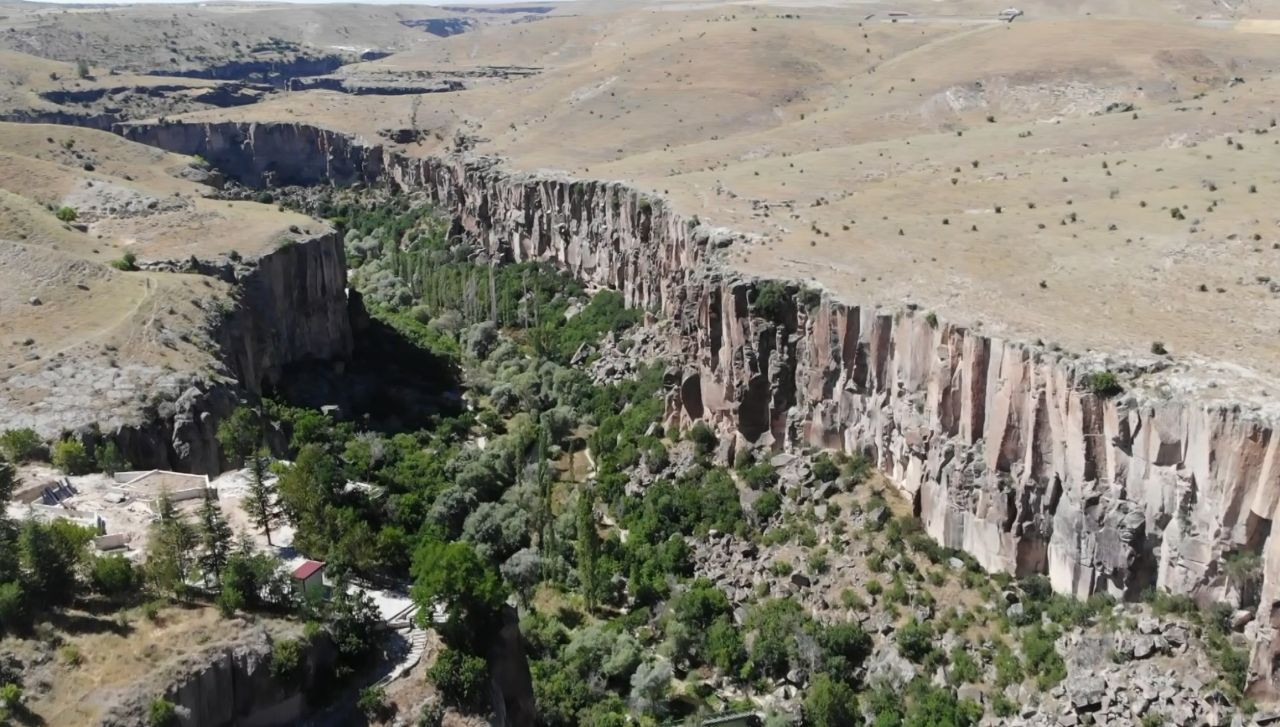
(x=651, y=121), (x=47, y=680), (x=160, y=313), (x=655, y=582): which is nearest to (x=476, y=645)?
(x=47, y=680)

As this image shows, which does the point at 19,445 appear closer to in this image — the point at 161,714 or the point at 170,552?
the point at 170,552

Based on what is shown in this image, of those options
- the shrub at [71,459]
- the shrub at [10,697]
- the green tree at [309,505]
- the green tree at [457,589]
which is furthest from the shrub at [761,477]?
the shrub at [10,697]

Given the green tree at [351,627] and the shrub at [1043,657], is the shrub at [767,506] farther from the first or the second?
the green tree at [351,627]

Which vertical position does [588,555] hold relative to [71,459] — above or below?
below

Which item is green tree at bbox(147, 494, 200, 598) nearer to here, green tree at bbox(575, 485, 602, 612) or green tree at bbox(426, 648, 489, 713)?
green tree at bbox(426, 648, 489, 713)

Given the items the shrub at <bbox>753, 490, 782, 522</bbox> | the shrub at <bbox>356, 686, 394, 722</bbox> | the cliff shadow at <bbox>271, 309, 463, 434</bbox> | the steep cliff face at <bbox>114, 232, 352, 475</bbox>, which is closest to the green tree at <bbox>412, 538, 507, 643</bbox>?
the shrub at <bbox>356, 686, 394, 722</bbox>

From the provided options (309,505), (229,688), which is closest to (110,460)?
(309,505)

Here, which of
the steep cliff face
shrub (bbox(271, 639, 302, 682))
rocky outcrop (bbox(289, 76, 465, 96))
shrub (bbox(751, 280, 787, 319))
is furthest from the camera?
rocky outcrop (bbox(289, 76, 465, 96))
